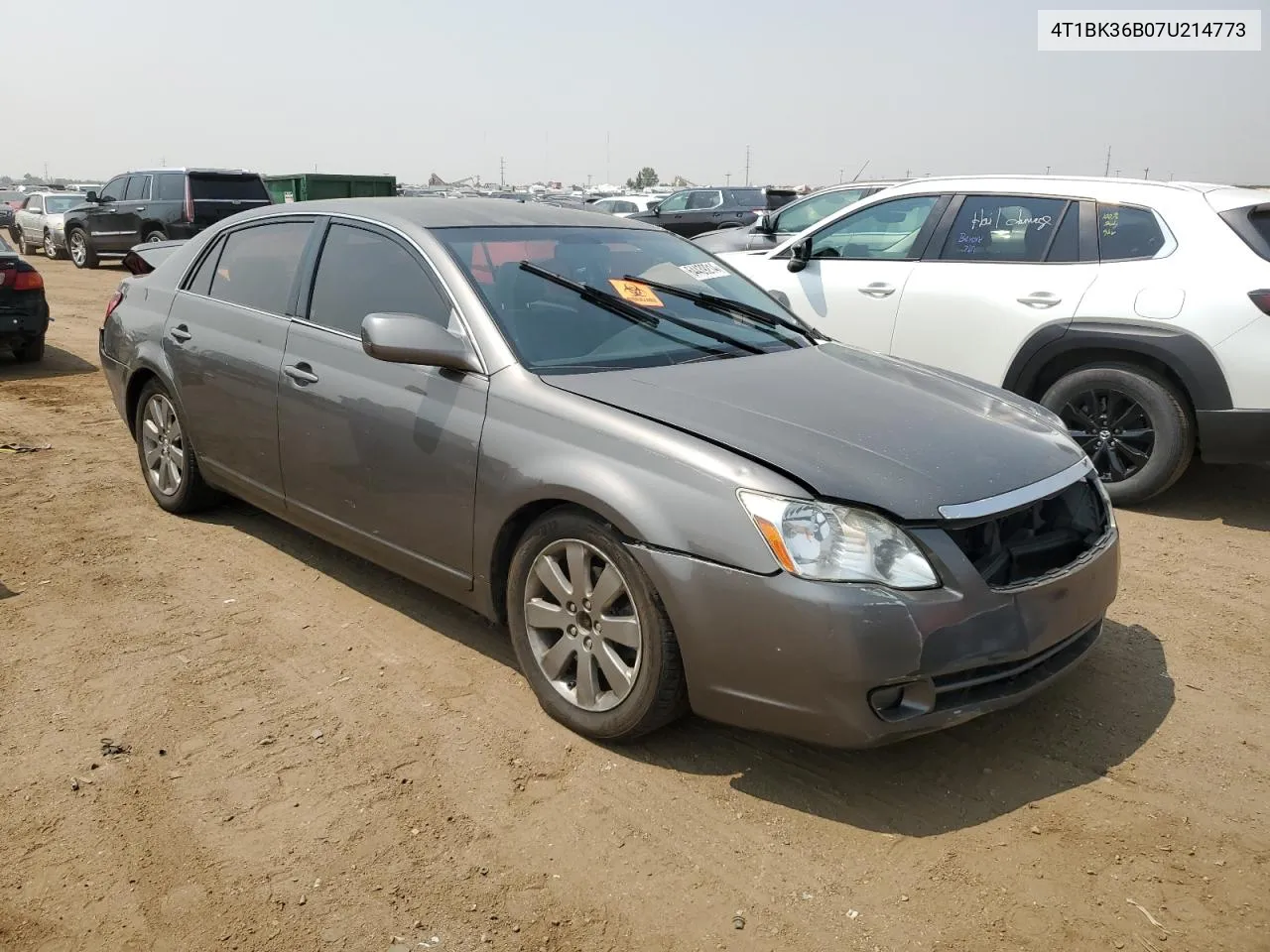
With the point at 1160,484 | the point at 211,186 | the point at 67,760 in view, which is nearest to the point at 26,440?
the point at 67,760

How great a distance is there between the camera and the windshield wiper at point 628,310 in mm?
3953

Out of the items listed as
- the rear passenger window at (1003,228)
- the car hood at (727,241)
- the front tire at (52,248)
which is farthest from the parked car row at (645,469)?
the front tire at (52,248)

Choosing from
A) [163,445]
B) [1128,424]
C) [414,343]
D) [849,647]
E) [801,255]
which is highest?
[801,255]

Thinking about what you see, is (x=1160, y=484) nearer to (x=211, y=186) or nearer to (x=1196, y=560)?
(x=1196, y=560)

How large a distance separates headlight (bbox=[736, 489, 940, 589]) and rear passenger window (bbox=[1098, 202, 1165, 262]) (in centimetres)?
392

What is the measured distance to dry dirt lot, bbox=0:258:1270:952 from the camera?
102 inches

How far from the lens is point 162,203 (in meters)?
19.2

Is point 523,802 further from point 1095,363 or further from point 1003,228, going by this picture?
point 1003,228

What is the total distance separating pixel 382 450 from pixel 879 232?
428 centimetres

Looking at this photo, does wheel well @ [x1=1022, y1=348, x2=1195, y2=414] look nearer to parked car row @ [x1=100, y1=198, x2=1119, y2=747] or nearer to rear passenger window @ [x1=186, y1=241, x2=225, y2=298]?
parked car row @ [x1=100, y1=198, x2=1119, y2=747]

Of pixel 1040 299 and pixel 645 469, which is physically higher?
pixel 1040 299

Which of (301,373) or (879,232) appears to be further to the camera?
(879,232)

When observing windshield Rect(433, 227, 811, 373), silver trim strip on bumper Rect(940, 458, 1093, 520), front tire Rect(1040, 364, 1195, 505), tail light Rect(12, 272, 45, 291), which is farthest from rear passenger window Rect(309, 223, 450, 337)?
tail light Rect(12, 272, 45, 291)

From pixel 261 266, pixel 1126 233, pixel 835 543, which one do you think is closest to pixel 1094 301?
pixel 1126 233
